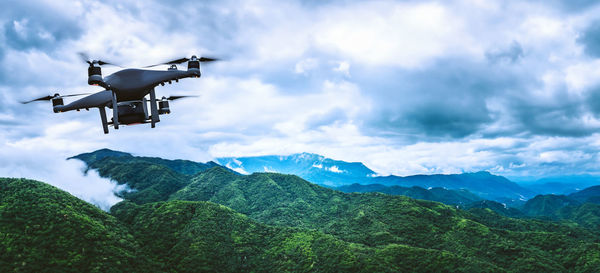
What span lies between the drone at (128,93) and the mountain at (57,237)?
393 feet

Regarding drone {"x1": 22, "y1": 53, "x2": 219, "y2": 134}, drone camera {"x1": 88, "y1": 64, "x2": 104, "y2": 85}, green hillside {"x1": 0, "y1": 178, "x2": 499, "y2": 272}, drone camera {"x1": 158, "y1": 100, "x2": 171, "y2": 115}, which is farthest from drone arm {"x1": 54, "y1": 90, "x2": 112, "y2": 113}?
green hillside {"x1": 0, "y1": 178, "x2": 499, "y2": 272}

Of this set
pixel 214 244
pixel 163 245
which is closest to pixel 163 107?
pixel 214 244

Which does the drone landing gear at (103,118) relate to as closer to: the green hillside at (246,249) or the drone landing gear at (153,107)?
the drone landing gear at (153,107)

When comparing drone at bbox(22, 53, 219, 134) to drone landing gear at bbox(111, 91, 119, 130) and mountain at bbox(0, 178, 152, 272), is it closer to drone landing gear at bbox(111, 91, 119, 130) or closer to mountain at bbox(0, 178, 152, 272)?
drone landing gear at bbox(111, 91, 119, 130)

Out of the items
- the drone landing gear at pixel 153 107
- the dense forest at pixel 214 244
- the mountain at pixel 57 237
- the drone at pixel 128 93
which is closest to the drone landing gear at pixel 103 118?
the drone at pixel 128 93

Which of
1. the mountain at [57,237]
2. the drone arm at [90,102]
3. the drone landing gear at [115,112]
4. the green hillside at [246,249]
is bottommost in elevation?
the green hillside at [246,249]

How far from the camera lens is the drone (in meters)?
13.9

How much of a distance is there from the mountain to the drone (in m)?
120

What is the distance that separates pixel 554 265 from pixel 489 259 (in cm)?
2657

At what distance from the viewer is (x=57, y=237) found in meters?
113

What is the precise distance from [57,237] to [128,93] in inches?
5314

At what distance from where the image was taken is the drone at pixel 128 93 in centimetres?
1394

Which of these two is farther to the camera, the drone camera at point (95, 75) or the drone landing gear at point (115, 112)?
the drone landing gear at point (115, 112)

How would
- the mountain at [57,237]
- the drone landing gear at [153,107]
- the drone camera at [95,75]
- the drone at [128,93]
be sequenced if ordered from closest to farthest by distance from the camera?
the drone camera at [95,75], the drone at [128,93], the drone landing gear at [153,107], the mountain at [57,237]
